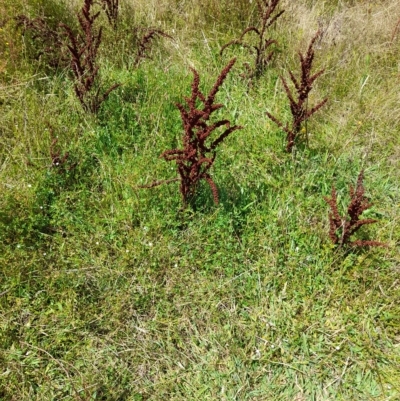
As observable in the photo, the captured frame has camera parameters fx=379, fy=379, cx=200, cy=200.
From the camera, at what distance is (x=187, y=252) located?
8.06 feet

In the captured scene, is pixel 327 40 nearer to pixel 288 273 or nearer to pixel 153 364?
pixel 288 273

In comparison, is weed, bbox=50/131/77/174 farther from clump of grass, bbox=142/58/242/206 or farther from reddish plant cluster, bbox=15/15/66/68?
reddish plant cluster, bbox=15/15/66/68

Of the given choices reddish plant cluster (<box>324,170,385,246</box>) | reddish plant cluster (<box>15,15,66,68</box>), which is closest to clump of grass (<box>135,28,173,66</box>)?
reddish plant cluster (<box>15,15,66,68</box>)

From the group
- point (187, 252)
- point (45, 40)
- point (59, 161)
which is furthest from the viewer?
point (45, 40)

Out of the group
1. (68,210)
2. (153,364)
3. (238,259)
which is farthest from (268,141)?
(153,364)

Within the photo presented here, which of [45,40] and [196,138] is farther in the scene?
[45,40]

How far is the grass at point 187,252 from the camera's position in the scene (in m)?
2.04

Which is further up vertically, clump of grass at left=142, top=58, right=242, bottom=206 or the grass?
clump of grass at left=142, top=58, right=242, bottom=206

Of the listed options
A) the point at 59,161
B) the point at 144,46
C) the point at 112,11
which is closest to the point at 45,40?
the point at 112,11

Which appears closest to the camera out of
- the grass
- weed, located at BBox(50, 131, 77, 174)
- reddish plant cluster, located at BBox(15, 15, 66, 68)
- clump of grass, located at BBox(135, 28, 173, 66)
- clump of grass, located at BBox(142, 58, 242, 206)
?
the grass

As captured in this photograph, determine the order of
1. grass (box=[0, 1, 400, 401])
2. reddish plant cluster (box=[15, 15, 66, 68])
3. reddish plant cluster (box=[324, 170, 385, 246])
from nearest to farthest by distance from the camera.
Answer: grass (box=[0, 1, 400, 401]) → reddish plant cluster (box=[324, 170, 385, 246]) → reddish plant cluster (box=[15, 15, 66, 68])

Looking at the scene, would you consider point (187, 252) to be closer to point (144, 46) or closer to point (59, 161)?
point (59, 161)

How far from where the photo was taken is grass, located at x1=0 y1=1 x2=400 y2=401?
2041mm

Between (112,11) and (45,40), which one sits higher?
(112,11)
